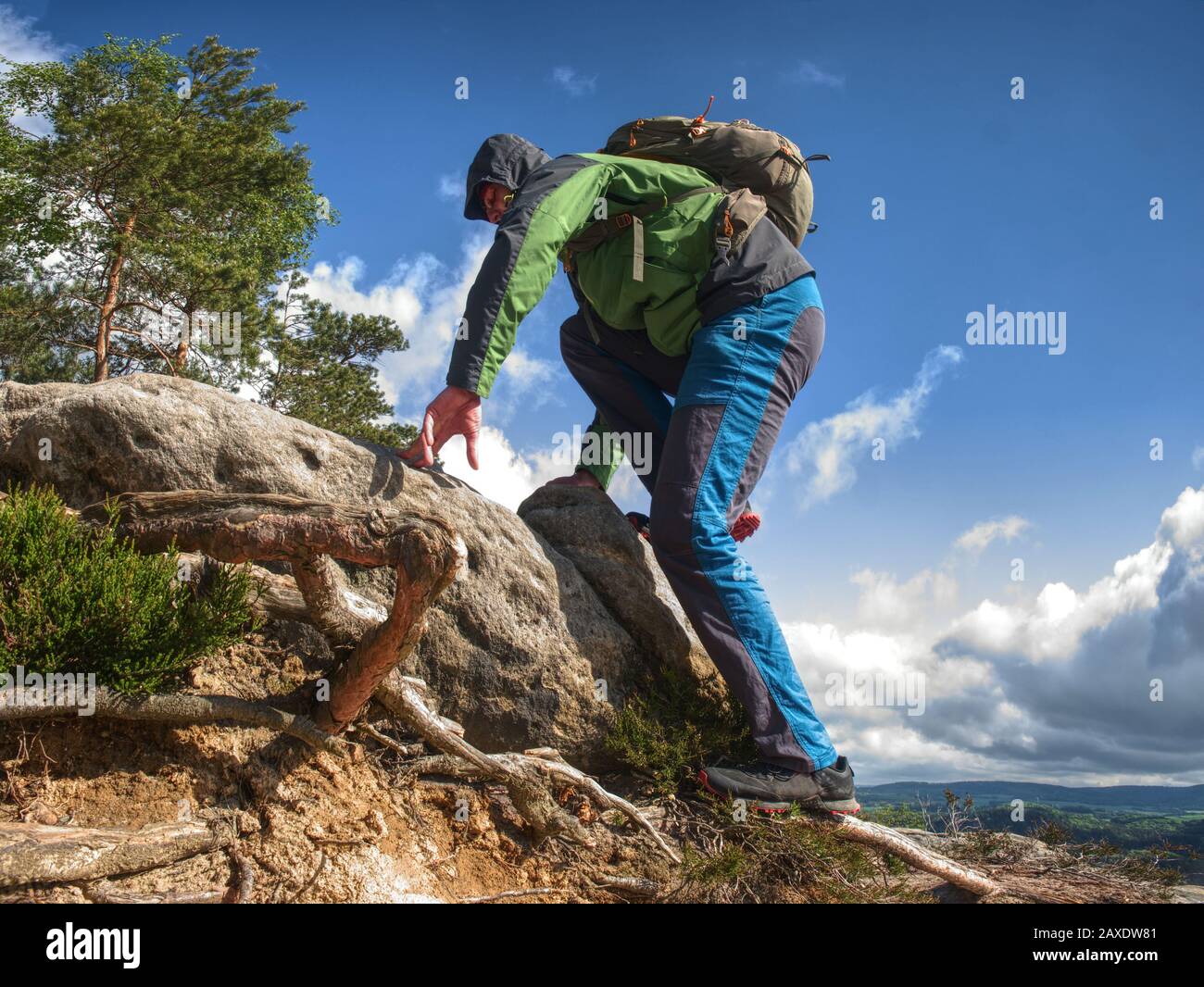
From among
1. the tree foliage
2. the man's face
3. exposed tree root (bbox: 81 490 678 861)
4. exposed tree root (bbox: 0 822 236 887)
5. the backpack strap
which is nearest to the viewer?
exposed tree root (bbox: 0 822 236 887)

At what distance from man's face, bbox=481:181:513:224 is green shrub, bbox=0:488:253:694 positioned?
258cm

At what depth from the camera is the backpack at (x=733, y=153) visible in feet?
17.1

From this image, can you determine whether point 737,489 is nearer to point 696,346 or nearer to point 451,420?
point 696,346

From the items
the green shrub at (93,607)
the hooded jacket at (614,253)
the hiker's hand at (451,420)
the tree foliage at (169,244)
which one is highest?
the tree foliage at (169,244)

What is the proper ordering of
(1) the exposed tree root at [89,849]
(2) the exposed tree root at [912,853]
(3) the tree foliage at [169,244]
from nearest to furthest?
(1) the exposed tree root at [89,849], (2) the exposed tree root at [912,853], (3) the tree foliage at [169,244]

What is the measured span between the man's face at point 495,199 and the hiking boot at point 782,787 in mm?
3214

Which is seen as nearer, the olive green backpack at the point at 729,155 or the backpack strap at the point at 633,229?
the backpack strap at the point at 633,229

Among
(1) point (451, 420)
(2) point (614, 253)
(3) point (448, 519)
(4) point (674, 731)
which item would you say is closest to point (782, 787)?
(4) point (674, 731)

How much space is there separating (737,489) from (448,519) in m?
1.58

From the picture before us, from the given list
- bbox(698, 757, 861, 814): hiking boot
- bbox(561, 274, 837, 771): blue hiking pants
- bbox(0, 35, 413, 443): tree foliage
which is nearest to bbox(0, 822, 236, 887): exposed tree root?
bbox(698, 757, 861, 814): hiking boot

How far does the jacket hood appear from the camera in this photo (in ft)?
16.5

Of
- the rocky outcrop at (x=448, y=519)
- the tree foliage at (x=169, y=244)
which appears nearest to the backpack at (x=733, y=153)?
the rocky outcrop at (x=448, y=519)

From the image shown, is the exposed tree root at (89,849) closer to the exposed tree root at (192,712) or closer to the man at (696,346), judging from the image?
the exposed tree root at (192,712)

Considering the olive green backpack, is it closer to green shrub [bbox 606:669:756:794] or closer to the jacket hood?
the jacket hood
